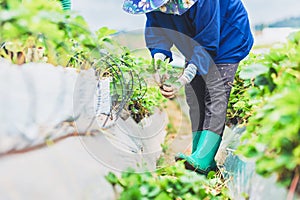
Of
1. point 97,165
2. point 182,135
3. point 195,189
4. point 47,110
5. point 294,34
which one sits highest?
point 294,34

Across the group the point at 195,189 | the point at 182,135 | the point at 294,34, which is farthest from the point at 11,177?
the point at 182,135

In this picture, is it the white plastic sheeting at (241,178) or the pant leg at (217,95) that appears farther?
the pant leg at (217,95)

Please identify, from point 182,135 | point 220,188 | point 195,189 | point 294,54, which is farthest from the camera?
point 182,135

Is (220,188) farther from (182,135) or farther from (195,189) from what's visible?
(182,135)

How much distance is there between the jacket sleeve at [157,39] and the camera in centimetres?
220

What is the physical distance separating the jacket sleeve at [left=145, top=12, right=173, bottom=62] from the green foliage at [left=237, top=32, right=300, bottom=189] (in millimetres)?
952

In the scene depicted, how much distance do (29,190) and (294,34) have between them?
842 millimetres

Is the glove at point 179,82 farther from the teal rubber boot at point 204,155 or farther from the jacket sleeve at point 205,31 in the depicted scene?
the teal rubber boot at point 204,155

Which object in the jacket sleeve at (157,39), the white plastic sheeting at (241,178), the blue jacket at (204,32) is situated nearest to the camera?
the white plastic sheeting at (241,178)

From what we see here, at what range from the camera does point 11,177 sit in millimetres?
1012

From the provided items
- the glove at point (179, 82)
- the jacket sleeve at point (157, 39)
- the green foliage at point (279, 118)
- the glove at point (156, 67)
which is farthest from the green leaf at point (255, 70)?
the jacket sleeve at point (157, 39)

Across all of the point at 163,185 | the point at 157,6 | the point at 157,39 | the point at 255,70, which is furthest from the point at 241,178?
the point at 157,39

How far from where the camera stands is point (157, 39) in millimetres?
2229

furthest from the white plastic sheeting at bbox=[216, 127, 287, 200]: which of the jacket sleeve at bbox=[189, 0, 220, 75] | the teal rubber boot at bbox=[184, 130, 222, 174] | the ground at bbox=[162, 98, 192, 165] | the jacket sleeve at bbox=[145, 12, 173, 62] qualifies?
the jacket sleeve at bbox=[145, 12, 173, 62]
